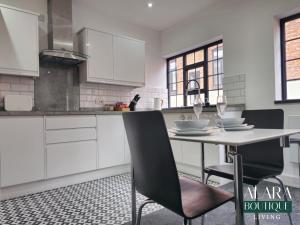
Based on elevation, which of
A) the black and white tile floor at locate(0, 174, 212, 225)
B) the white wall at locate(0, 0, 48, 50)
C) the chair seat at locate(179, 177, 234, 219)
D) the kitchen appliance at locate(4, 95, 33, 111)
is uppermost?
the white wall at locate(0, 0, 48, 50)

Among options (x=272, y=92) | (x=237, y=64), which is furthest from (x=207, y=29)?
(x=272, y=92)

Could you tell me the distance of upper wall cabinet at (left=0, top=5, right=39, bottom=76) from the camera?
2523 mm

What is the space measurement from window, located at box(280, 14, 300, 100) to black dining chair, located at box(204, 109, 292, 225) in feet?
4.49

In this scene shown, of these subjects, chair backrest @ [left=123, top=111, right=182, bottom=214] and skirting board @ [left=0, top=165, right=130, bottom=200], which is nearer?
chair backrest @ [left=123, top=111, right=182, bottom=214]

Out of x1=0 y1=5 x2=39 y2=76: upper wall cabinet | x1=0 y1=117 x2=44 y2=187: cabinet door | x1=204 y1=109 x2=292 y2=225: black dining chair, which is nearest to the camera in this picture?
x1=204 y1=109 x2=292 y2=225: black dining chair

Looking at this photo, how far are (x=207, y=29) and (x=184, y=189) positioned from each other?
310cm

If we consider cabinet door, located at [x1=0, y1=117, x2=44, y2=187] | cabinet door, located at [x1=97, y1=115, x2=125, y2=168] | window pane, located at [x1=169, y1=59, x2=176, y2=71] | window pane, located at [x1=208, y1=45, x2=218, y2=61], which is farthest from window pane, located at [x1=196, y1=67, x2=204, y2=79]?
cabinet door, located at [x1=0, y1=117, x2=44, y2=187]

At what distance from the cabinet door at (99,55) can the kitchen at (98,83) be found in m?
0.02

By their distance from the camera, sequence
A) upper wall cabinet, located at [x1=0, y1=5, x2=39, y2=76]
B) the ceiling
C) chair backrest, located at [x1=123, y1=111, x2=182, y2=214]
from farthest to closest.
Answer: the ceiling
upper wall cabinet, located at [x1=0, y1=5, x2=39, y2=76]
chair backrest, located at [x1=123, y1=111, x2=182, y2=214]

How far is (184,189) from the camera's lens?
3.79 ft

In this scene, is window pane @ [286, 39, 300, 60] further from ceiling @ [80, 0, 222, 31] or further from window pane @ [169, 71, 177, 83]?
window pane @ [169, 71, 177, 83]

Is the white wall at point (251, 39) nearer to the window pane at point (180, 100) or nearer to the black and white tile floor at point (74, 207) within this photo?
the window pane at point (180, 100)

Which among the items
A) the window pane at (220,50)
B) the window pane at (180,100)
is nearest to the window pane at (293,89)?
the window pane at (220,50)

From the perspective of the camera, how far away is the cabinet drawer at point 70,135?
2.55m
